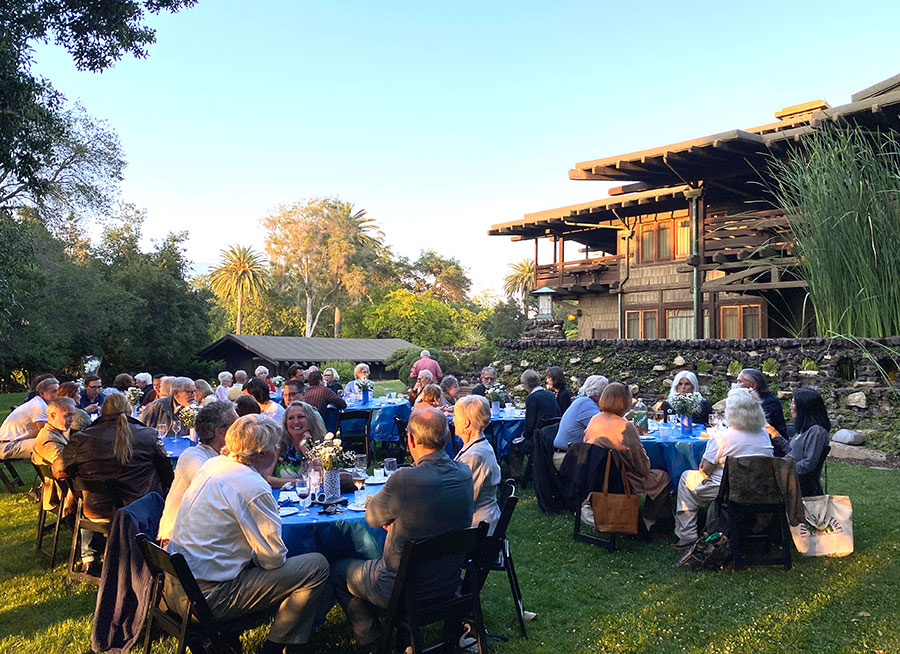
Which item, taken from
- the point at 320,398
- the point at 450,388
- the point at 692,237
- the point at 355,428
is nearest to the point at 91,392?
the point at 320,398

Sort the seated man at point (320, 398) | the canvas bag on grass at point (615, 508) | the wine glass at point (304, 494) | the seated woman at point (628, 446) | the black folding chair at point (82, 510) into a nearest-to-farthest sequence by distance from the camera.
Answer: the wine glass at point (304, 494) → the black folding chair at point (82, 510) → the canvas bag on grass at point (615, 508) → the seated woman at point (628, 446) → the seated man at point (320, 398)

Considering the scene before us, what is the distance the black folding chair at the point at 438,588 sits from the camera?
323 centimetres

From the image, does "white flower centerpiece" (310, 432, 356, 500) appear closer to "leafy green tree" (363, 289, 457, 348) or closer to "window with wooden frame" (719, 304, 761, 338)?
"window with wooden frame" (719, 304, 761, 338)

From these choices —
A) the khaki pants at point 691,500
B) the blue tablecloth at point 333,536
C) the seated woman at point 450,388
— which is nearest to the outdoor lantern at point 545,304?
the seated woman at point 450,388

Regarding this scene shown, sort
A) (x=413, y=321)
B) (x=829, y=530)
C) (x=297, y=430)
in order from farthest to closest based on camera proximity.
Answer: (x=413, y=321)
(x=297, y=430)
(x=829, y=530)

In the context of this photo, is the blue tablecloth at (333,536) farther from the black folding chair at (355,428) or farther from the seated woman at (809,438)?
the black folding chair at (355,428)

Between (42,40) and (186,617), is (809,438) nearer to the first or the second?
(186,617)

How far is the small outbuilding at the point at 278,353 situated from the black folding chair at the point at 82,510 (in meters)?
25.4

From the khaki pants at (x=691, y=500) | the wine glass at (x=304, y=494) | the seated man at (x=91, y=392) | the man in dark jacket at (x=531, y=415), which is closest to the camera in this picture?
the wine glass at (x=304, y=494)

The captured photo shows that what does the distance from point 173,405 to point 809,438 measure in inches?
276

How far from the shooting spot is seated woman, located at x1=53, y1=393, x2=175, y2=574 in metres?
4.88

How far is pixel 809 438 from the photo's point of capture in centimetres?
562

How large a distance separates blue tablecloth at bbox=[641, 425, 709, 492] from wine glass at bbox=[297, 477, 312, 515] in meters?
3.69

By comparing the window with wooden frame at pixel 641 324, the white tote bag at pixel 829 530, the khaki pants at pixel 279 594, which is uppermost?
the window with wooden frame at pixel 641 324
